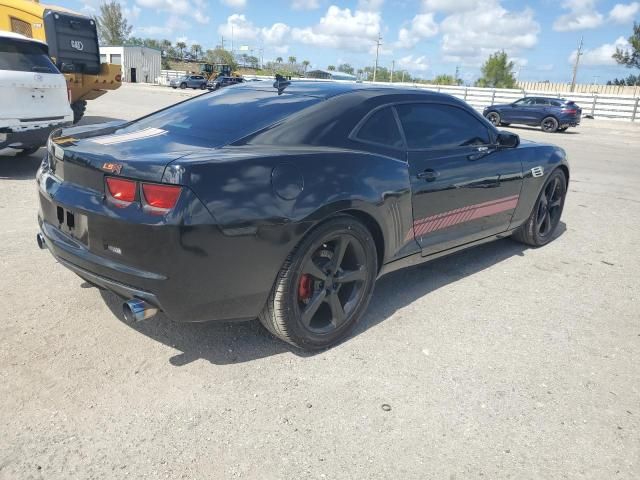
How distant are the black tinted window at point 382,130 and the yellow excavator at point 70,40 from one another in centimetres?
1034

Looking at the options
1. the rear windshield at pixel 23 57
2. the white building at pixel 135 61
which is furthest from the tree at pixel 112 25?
the rear windshield at pixel 23 57

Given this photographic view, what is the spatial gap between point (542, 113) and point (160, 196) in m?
22.1

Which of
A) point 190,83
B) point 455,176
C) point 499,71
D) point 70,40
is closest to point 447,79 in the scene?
point 499,71

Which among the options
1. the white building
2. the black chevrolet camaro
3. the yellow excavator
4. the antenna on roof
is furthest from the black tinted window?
the white building

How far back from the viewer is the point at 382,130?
336 centimetres

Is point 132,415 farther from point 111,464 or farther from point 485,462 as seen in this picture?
point 485,462

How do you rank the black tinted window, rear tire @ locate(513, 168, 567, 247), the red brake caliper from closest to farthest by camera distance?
1. the red brake caliper
2. the black tinted window
3. rear tire @ locate(513, 168, 567, 247)

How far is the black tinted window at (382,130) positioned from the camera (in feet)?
10.7

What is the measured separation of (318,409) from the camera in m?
2.53

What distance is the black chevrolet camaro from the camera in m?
2.42

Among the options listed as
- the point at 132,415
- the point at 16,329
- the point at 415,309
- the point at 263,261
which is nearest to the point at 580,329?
the point at 415,309

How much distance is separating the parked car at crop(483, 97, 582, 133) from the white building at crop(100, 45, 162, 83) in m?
44.3

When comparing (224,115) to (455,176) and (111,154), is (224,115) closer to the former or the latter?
(111,154)

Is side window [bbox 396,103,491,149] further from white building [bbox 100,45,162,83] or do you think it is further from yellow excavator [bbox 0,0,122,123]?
white building [bbox 100,45,162,83]
